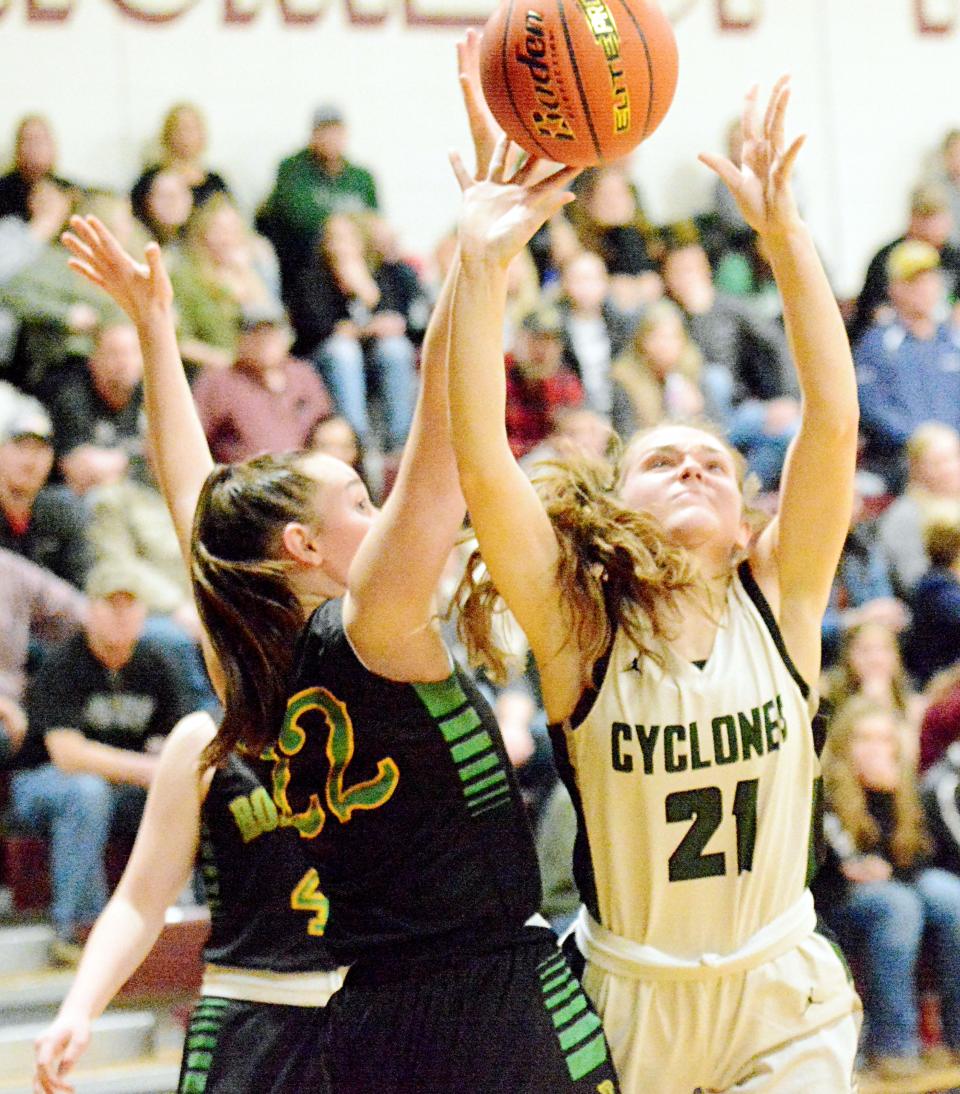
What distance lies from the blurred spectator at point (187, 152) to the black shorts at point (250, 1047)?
5782mm

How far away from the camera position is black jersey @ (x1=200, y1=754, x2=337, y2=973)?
125 inches

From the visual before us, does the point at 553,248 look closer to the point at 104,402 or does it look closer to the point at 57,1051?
the point at 104,402

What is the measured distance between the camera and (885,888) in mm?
5820

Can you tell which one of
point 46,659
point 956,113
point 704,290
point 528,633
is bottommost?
point 46,659

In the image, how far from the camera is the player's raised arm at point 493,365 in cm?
241

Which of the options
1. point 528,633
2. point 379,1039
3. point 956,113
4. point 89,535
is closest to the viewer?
point 379,1039

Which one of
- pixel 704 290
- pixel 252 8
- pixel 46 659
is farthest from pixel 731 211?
pixel 46 659

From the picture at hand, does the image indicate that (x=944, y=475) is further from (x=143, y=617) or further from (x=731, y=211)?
(x=143, y=617)

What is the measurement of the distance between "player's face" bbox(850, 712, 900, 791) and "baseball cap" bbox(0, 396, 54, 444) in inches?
130

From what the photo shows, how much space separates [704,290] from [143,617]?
3.96m

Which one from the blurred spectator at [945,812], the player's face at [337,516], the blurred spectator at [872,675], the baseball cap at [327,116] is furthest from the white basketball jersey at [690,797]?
the baseball cap at [327,116]

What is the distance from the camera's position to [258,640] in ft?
8.84

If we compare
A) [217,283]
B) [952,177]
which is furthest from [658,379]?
[952,177]

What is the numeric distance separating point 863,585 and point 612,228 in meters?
2.56
